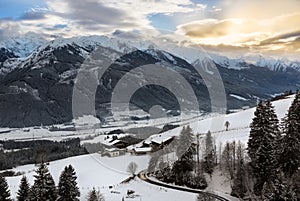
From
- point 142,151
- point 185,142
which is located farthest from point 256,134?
point 142,151

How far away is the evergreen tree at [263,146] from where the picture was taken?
3006cm

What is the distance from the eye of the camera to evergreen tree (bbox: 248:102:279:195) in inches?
1184

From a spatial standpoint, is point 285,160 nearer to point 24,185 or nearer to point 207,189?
point 207,189

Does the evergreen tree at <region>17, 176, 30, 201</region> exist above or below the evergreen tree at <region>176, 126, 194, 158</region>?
below

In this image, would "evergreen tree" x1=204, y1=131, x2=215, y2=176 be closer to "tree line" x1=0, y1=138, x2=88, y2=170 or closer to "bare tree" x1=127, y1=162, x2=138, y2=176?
"bare tree" x1=127, y1=162, x2=138, y2=176

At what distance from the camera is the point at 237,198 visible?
31734 mm

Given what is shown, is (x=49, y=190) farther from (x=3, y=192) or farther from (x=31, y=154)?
(x=31, y=154)

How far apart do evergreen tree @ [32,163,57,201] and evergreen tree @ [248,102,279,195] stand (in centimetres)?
1556

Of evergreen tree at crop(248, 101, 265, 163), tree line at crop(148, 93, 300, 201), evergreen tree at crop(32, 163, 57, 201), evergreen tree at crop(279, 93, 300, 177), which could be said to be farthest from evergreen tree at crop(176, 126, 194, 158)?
evergreen tree at crop(32, 163, 57, 201)

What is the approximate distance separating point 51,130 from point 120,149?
97.9m

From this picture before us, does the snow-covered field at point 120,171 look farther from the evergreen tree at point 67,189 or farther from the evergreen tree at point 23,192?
the evergreen tree at point 23,192

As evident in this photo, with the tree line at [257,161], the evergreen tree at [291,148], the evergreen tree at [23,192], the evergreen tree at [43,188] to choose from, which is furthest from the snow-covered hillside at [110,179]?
the evergreen tree at [291,148]

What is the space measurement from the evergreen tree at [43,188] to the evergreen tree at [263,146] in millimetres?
15564

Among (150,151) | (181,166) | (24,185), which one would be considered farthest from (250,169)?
(150,151)
